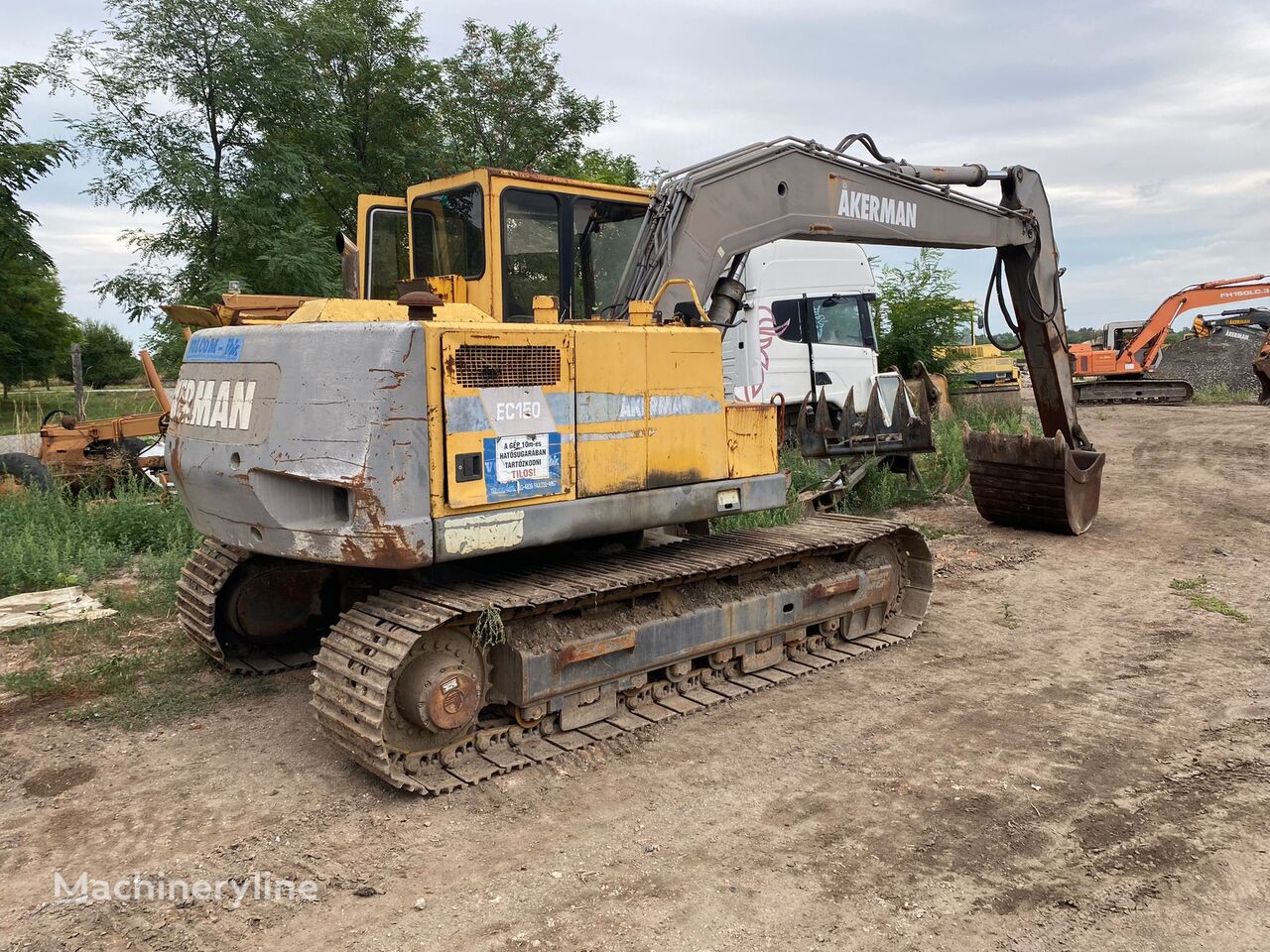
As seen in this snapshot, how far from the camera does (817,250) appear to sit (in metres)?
12.7

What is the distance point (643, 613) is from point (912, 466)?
7.15 meters

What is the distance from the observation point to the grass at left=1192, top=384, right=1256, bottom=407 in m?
20.8

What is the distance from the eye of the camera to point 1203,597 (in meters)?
7.70

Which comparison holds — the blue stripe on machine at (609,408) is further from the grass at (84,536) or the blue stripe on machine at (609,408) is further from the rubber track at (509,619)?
the grass at (84,536)

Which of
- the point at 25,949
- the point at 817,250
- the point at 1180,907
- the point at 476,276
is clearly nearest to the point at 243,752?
the point at 25,949

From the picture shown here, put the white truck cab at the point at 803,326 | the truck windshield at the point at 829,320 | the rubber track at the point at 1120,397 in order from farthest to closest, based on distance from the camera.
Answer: the rubber track at the point at 1120,397 → the truck windshield at the point at 829,320 → the white truck cab at the point at 803,326

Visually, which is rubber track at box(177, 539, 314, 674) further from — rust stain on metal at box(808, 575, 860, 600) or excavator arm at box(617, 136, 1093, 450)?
rust stain on metal at box(808, 575, 860, 600)

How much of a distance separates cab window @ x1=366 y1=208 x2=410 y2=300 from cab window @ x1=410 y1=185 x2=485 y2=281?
18 cm

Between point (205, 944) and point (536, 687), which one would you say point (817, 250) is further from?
point (205, 944)

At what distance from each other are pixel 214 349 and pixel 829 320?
9.09 meters

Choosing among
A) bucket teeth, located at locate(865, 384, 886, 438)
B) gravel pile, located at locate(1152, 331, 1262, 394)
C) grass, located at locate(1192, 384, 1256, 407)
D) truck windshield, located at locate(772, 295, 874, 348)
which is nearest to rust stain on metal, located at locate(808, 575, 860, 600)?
bucket teeth, located at locate(865, 384, 886, 438)

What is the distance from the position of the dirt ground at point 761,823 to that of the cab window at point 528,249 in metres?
2.49

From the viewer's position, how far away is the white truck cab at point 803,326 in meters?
12.2

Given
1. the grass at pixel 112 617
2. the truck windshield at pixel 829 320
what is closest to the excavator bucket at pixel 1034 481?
the truck windshield at pixel 829 320
